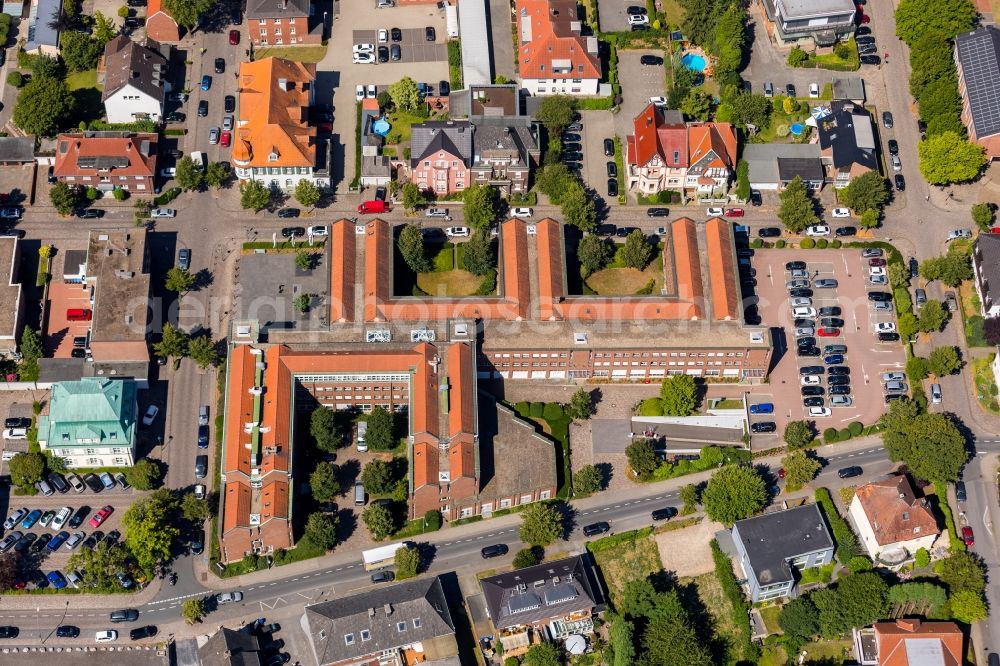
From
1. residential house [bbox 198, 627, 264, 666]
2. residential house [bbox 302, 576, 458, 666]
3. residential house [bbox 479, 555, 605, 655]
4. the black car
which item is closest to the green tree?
residential house [bbox 198, 627, 264, 666]

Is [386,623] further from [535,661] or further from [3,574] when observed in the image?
[3,574]

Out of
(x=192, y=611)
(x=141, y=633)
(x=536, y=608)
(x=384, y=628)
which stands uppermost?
(x=192, y=611)

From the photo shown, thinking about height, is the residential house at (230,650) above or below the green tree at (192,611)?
below

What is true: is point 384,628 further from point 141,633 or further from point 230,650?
point 141,633

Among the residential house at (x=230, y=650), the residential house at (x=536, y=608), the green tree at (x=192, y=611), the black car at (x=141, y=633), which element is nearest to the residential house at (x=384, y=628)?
the residential house at (x=536, y=608)

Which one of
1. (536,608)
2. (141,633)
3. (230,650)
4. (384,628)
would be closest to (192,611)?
(141,633)

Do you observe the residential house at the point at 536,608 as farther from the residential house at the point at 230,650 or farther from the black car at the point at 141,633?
the black car at the point at 141,633
